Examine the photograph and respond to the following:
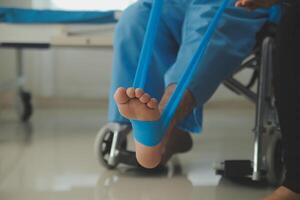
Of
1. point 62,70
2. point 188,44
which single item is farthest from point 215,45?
point 62,70

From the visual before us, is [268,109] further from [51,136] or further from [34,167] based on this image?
[51,136]

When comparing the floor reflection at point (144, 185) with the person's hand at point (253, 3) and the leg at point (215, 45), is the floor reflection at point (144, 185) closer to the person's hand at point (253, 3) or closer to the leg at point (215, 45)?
the leg at point (215, 45)

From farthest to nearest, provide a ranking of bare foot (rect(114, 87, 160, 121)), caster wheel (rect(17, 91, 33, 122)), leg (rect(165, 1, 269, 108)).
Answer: caster wheel (rect(17, 91, 33, 122)) < leg (rect(165, 1, 269, 108)) < bare foot (rect(114, 87, 160, 121))

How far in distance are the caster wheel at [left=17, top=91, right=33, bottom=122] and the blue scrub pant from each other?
1053 millimetres

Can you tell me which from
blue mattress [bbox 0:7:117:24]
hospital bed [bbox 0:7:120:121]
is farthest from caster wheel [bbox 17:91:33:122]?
blue mattress [bbox 0:7:117:24]

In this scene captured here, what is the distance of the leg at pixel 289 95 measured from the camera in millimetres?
874

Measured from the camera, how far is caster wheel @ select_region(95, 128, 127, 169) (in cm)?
134

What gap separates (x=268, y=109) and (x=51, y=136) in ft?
3.22

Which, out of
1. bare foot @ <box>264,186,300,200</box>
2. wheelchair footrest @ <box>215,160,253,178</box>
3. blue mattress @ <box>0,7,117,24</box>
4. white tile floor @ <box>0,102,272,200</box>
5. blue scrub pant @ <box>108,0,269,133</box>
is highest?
blue scrub pant @ <box>108,0,269,133</box>

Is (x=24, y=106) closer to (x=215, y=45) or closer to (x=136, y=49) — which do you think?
(x=136, y=49)

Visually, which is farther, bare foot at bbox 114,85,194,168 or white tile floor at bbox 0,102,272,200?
white tile floor at bbox 0,102,272,200

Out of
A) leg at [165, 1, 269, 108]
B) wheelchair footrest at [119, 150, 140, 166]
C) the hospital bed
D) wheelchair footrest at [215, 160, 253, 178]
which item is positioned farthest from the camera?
the hospital bed

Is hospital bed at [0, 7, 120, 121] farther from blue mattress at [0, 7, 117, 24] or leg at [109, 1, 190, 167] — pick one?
leg at [109, 1, 190, 167]

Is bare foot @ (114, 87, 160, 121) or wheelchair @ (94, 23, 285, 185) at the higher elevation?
bare foot @ (114, 87, 160, 121)
